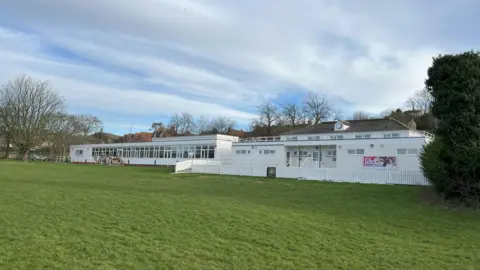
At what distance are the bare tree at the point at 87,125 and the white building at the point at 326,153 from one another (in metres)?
36.1

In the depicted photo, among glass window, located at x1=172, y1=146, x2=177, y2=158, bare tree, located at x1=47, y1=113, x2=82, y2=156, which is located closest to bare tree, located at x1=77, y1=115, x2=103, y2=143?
bare tree, located at x1=47, y1=113, x2=82, y2=156

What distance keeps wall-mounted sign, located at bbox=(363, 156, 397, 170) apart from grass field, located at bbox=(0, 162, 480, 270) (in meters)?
18.3

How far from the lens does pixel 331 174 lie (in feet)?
83.6

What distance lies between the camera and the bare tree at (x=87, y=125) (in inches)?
3110

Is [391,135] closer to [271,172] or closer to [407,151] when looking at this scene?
[407,151]

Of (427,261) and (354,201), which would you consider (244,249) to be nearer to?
(427,261)

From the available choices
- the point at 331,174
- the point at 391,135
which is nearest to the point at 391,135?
the point at 391,135

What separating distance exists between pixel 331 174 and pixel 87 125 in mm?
68346

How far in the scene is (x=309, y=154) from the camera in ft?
123

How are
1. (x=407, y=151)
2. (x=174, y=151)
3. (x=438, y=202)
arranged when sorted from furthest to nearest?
(x=174, y=151) < (x=407, y=151) < (x=438, y=202)

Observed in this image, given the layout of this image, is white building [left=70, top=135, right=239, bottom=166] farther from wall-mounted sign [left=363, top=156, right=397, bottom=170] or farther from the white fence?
wall-mounted sign [left=363, top=156, right=397, bottom=170]

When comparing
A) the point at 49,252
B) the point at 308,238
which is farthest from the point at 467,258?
the point at 49,252

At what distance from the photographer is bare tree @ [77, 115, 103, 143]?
259 ft

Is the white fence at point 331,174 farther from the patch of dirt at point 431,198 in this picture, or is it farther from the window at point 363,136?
the window at point 363,136
